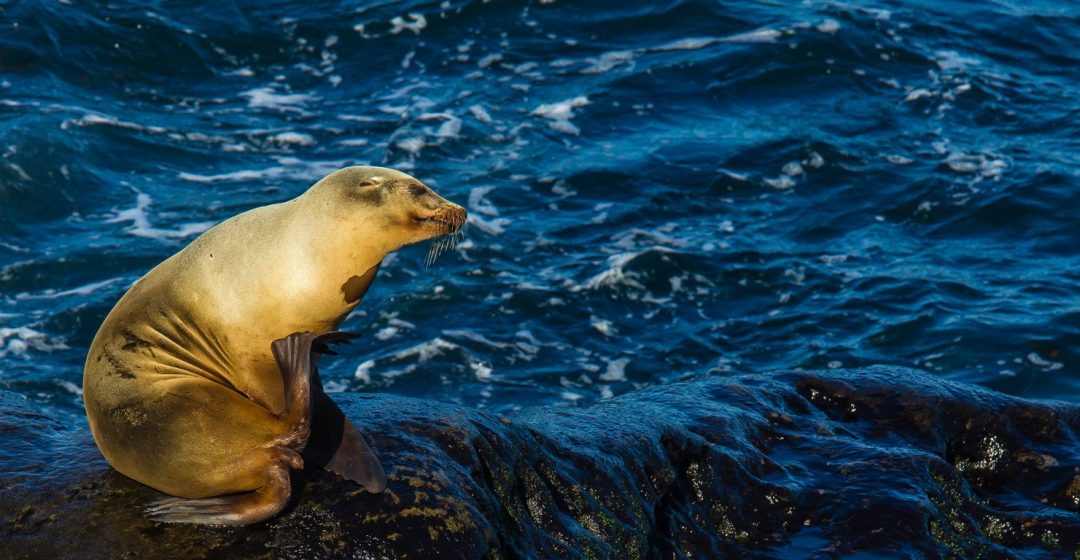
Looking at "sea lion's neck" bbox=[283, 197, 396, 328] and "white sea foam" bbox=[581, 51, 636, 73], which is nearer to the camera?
"sea lion's neck" bbox=[283, 197, 396, 328]

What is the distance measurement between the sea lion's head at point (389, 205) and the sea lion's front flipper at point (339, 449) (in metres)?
0.72

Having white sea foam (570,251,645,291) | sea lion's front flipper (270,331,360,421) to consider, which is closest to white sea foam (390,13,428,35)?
white sea foam (570,251,645,291)

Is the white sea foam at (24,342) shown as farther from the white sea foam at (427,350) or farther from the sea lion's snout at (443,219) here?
the sea lion's snout at (443,219)

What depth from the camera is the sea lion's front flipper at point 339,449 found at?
16.0ft

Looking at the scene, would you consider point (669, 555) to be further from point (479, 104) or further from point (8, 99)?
point (8, 99)

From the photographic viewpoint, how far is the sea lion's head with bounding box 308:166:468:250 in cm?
506

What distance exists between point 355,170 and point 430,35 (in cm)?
1216

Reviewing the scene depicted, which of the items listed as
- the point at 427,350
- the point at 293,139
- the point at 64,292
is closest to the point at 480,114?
the point at 293,139

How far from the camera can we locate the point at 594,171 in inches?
548

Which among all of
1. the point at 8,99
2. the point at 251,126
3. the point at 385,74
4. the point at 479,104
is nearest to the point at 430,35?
the point at 385,74

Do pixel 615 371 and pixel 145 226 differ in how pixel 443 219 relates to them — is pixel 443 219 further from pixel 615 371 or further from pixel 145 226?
pixel 145 226

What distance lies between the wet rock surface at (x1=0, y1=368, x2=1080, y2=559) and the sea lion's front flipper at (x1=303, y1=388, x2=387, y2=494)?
0.07 metres

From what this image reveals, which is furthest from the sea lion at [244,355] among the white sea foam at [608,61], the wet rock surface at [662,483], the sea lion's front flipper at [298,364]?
the white sea foam at [608,61]

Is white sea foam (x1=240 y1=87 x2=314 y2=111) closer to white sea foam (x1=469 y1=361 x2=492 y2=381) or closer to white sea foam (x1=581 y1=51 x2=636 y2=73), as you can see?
white sea foam (x1=581 y1=51 x2=636 y2=73)
